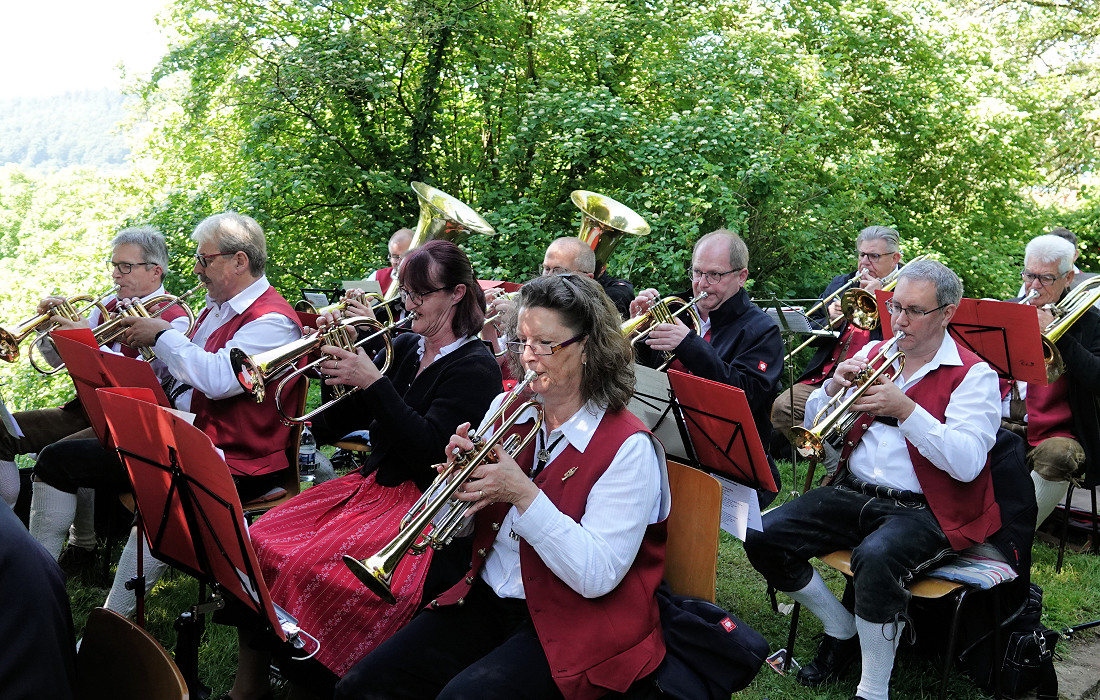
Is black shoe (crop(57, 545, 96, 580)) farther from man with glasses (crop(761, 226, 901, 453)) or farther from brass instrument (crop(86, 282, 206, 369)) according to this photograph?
man with glasses (crop(761, 226, 901, 453))

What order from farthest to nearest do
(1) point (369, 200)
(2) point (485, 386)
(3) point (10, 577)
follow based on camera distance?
(1) point (369, 200), (2) point (485, 386), (3) point (10, 577)

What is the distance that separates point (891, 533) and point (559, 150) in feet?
20.7

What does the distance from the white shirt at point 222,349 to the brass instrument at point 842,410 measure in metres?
2.33

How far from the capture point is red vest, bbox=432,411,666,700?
2254mm

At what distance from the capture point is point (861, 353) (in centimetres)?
358

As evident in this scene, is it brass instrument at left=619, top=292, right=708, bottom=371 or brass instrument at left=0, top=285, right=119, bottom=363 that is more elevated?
brass instrument at left=0, top=285, right=119, bottom=363

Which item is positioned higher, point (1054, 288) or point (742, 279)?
point (742, 279)

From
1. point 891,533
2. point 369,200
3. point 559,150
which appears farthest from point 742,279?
point 369,200

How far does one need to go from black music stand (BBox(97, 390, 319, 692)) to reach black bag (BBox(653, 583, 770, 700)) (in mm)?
1083

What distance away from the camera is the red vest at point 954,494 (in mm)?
3367

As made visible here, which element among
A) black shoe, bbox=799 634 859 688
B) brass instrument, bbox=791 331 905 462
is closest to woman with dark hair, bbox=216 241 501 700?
brass instrument, bbox=791 331 905 462

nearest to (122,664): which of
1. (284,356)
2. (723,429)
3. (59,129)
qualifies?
(284,356)

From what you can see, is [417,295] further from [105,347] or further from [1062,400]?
[1062,400]

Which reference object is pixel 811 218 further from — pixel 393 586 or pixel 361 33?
pixel 393 586
